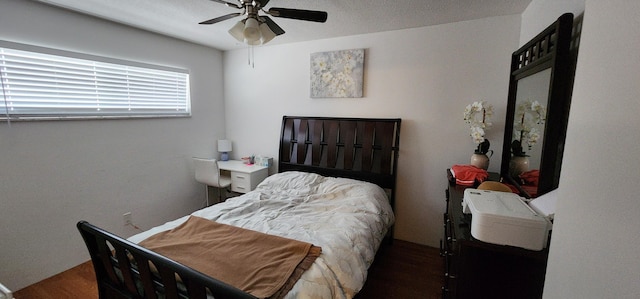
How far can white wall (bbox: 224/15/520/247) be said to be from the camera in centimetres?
238

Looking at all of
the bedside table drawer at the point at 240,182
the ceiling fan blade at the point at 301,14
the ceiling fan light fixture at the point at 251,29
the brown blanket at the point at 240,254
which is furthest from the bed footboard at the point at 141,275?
the bedside table drawer at the point at 240,182

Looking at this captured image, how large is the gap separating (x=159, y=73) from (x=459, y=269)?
11.2 feet

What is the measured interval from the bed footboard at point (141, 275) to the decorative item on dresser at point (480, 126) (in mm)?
2075

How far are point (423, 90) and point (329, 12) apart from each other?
1.20 metres

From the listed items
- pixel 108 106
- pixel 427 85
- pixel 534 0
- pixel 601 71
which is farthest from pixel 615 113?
pixel 108 106

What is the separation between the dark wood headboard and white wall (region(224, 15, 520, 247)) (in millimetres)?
125

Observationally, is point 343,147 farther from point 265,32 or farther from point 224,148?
point 224,148

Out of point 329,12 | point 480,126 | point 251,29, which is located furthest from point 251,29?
point 480,126

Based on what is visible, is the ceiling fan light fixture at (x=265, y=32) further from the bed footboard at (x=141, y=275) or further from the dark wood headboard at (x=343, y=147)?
the bed footboard at (x=141, y=275)

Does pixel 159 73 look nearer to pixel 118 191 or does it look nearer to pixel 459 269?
pixel 118 191

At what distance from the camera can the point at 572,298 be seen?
0.56 metres

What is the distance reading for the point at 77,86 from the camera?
2324 mm

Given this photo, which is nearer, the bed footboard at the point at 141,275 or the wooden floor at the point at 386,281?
the bed footboard at the point at 141,275

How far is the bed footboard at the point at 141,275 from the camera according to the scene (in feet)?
3.36
